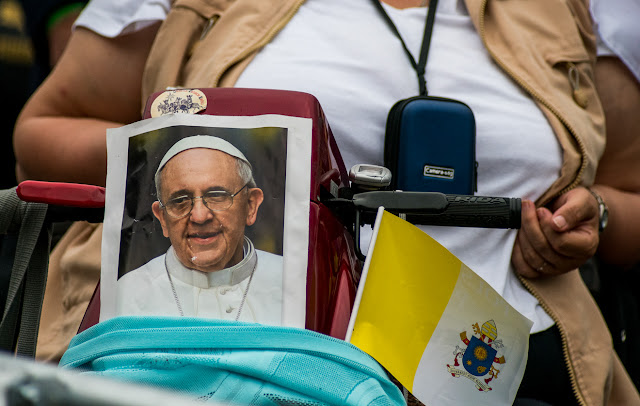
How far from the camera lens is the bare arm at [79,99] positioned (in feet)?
3.56

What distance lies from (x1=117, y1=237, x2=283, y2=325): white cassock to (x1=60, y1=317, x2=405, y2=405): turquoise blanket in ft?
0.08

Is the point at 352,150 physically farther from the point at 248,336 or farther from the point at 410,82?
the point at 248,336

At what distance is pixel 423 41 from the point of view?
3.48 feet

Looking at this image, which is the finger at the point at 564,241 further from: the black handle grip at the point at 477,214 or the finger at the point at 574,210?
the black handle grip at the point at 477,214

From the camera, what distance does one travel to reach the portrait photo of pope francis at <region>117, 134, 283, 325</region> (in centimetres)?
61

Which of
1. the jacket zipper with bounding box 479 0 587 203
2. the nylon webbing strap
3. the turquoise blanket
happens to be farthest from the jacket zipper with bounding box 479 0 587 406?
the nylon webbing strap

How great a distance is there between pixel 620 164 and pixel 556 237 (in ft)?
1.29

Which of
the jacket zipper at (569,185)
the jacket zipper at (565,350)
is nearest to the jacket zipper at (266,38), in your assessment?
the jacket zipper at (569,185)

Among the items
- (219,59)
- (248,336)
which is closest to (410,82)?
(219,59)

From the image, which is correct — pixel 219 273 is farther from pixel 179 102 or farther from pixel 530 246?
pixel 530 246

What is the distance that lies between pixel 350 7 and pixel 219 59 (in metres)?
0.22

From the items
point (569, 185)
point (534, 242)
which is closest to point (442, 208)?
point (534, 242)

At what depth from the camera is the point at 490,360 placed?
70 centimetres

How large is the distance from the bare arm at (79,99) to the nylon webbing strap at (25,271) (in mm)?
313
